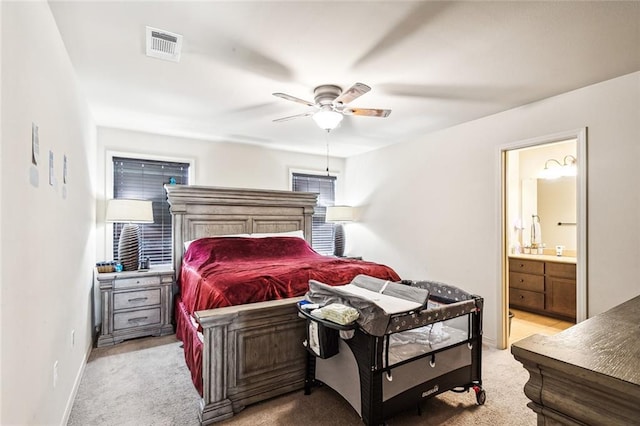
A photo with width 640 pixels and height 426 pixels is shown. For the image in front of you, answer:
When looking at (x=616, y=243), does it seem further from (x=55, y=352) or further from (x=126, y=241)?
(x=126, y=241)

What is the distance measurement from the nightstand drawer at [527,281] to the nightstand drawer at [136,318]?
488 centimetres

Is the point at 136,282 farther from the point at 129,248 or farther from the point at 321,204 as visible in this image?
the point at 321,204

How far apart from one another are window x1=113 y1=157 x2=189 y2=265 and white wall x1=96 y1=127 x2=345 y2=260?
0.10m

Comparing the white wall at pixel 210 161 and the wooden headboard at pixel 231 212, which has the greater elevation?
the white wall at pixel 210 161

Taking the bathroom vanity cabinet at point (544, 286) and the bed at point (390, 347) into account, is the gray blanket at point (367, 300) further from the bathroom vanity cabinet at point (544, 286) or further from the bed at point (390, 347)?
the bathroom vanity cabinet at point (544, 286)

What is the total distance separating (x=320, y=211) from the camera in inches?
221

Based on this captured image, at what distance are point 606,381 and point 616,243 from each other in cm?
274

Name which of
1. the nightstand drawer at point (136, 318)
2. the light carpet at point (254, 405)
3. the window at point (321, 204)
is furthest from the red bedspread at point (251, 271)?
the window at point (321, 204)

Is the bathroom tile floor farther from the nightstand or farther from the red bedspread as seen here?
the nightstand

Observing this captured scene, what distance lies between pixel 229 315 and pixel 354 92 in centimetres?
181

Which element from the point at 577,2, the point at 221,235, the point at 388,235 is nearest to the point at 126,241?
the point at 221,235

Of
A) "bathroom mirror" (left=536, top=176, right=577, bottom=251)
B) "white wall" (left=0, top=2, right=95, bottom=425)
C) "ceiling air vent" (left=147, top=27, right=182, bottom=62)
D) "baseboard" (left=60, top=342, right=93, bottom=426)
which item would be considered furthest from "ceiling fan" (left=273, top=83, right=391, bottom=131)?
"bathroom mirror" (left=536, top=176, right=577, bottom=251)

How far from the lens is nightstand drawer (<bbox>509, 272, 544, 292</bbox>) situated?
438 cm

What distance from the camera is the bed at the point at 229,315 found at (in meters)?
2.13
